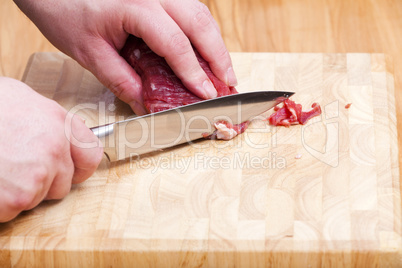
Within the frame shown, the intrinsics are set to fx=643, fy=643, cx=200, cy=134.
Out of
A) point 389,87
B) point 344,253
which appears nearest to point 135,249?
point 344,253

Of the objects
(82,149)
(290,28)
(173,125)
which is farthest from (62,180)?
(290,28)

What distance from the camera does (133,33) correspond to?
112 inches

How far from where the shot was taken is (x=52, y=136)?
7.91 feet

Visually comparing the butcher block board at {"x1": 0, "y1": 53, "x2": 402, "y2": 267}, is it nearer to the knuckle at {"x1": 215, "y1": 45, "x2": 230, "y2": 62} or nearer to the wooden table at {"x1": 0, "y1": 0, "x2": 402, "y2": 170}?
the knuckle at {"x1": 215, "y1": 45, "x2": 230, "y2": 62}

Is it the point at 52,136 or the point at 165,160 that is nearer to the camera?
the point at 52,136

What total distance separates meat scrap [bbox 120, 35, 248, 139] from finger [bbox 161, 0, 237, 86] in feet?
0.17

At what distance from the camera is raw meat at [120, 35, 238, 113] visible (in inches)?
112

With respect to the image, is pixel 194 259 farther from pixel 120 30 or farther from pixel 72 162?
pixel 120 30

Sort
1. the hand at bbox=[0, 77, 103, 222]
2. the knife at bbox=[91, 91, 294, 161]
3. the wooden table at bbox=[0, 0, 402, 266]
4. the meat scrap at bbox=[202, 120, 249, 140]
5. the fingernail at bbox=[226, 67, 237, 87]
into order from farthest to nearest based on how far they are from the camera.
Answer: the wooden table at bbox=[0, 0, 402, 266] < the fingernail at bbox=[226, 67, 237, 87] < the meat scrap at bbox=[202, 120, 249, 140] < the knife at bbox=[91, 91, 294, 161] < the hand at bbox=[0, 77, 103, 222]

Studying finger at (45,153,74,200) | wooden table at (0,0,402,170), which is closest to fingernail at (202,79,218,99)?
finger at (45,153,74,200)

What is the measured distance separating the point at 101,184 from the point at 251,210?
0.65 m

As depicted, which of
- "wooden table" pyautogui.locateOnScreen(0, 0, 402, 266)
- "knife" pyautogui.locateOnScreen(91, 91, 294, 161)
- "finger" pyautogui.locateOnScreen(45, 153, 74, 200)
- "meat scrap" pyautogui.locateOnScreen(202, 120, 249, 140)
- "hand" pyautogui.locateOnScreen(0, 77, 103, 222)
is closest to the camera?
"hand" pyautogui.locateOnScreen(0, 77, 103, 222)

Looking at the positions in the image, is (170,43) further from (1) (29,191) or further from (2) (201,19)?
(1) (29,191)

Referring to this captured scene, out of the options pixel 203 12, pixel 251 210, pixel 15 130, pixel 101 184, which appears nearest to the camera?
pixel 15 130
